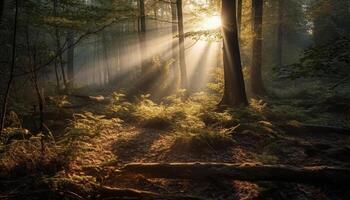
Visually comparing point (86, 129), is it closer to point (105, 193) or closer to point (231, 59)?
point (105, 193)

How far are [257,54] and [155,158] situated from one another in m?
13.7

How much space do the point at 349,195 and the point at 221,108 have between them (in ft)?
24.1

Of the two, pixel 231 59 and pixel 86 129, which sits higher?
pixel 231 59

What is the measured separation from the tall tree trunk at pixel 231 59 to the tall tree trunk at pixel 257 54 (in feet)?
21.0

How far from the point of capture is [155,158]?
27.3 ft

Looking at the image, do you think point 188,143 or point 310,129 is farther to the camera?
point 310,129

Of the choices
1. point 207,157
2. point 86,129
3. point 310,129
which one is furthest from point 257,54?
point 86,129

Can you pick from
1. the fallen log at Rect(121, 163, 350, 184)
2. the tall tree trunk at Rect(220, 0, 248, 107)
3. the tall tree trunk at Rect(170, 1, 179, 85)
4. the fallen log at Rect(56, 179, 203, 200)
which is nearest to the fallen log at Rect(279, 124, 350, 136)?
the tall tree trunk at Rect(220, 0, 248, 107)

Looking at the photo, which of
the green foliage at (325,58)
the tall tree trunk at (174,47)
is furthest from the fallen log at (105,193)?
the tall tree trunk at (174,47)

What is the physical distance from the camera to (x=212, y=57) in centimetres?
4584

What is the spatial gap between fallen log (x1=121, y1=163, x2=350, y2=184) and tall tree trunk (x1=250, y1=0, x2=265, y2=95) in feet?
44.4

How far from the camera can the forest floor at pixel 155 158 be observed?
591 cm

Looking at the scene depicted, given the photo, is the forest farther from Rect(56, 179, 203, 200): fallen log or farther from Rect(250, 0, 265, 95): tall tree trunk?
Rect(250, 0, 265, 95): tall tree trunk

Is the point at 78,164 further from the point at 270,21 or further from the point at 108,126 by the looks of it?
the point at 270,21
